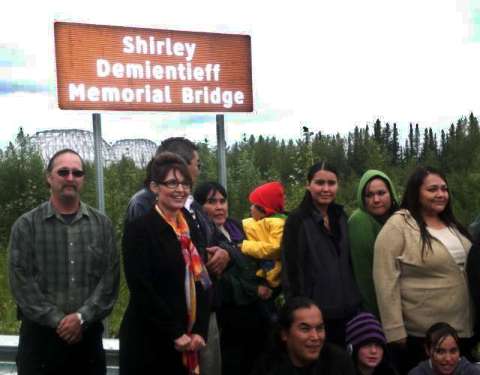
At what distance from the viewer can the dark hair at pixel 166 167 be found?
3426 millimetres

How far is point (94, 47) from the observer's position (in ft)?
19.2

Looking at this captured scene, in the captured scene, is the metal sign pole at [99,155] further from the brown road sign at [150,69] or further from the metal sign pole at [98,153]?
the brown road sign at [150,69]

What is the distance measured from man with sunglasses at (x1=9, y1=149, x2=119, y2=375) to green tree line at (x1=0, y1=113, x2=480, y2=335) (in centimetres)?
738

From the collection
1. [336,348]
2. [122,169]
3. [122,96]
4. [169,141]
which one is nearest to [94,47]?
[122,96]

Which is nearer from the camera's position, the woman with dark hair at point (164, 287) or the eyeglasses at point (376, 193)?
the woman with dark hair at point (164, 287)

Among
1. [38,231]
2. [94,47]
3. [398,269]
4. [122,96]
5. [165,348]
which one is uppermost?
[94,47]

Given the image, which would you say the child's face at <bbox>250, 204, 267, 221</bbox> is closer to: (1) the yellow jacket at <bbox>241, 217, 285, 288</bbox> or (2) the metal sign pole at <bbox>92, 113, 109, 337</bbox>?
(1) the yellow jacket at <bbox>241, 217, 285, 288</bbox>

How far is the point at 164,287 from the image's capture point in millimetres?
3322

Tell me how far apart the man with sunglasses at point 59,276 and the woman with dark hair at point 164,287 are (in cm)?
34

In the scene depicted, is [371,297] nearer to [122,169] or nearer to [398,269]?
[398,269]

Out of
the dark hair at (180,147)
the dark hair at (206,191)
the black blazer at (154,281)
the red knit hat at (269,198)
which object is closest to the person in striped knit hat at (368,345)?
the red knit hat at (269,198)

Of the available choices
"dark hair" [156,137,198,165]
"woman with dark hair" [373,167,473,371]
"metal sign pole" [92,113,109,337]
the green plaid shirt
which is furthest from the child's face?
"metal sign pole" [92,113,109,337]

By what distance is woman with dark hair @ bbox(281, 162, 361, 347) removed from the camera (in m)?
3.90

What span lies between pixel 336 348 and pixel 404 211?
2.92ft
